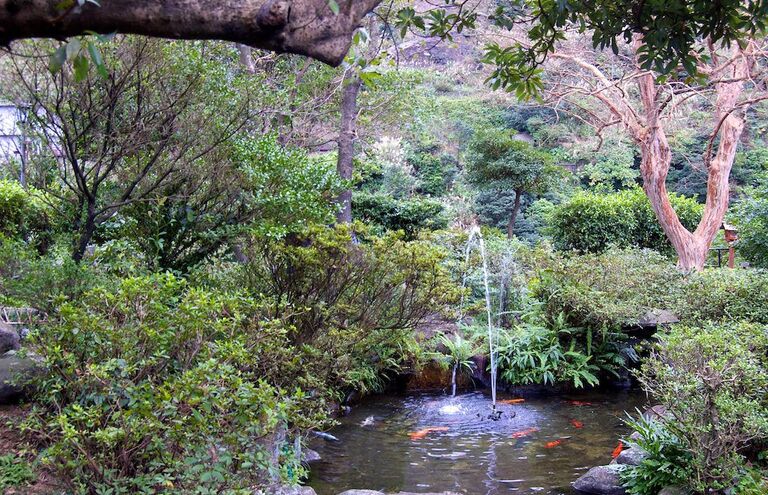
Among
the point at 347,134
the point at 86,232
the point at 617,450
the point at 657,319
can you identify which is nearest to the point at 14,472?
the point at 86,232

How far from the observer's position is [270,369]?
14.0ft

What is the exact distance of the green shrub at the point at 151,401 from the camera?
9.29 ft

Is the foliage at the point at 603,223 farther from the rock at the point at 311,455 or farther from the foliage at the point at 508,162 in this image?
the rock at the point at 311,455

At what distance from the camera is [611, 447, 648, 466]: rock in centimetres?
513

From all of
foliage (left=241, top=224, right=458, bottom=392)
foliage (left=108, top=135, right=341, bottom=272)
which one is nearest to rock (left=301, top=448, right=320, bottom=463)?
foliage (left=241, top=224, right=458, bottom=392)

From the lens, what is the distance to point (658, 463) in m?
4.70

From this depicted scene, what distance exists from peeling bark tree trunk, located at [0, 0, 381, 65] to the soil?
7.48ft

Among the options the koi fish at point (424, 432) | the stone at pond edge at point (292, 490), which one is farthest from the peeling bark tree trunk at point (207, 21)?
the koi fish at point (424, 432)

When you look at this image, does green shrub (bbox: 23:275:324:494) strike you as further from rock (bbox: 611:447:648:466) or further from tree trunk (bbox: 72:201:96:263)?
rock (bbox: 611:447:648:466)

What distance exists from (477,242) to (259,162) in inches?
320

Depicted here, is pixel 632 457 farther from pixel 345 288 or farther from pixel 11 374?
pixel 11 374

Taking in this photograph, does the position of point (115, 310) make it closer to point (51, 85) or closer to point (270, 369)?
point (270, 369)

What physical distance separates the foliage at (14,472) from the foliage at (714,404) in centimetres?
392

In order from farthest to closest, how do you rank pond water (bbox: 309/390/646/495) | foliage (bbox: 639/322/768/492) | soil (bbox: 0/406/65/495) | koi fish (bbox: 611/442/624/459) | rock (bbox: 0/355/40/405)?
koi fish (bbox: 611/442/624/459), pond water (bbox: 309/390/646/495), foliage (bbox: 639/322/768/492), rock (bbox: 0/355/40/405), soil (bbox: 0/406/65/495)
